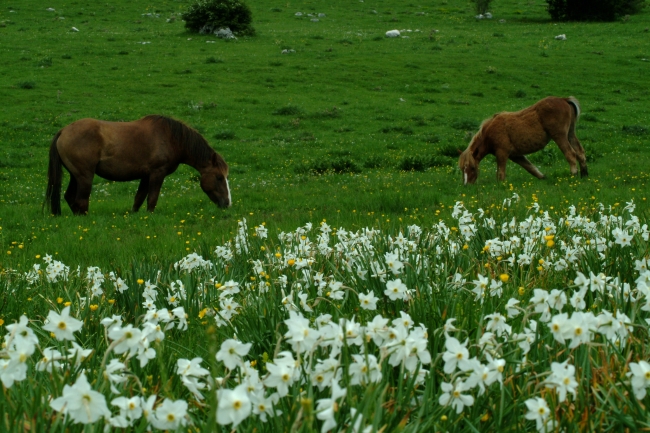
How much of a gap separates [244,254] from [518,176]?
12.4 metres

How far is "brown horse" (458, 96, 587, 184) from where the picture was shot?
52.5 feet

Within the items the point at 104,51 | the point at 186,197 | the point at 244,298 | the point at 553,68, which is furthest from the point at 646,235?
the point at 104,51

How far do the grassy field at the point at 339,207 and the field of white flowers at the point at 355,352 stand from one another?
0.02 meters

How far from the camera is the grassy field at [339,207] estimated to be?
238cm

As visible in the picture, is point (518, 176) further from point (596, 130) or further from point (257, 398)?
point (257, 398)

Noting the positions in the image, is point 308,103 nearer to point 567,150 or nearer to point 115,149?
point 567,150

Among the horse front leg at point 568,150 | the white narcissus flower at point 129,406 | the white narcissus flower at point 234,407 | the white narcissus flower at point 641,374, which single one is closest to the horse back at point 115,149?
the horse front leg at point 568,150

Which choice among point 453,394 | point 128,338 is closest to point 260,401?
point 128,338

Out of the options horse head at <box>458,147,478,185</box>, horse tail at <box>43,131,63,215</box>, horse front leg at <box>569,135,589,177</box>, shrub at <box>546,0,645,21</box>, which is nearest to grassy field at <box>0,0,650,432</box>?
horse tail at <box>43,131,63,215</box>

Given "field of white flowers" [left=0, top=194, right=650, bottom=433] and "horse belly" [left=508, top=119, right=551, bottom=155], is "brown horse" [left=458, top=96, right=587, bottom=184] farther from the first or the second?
"field of white flowers" [left=0, top=194, right=650, bottom=433]

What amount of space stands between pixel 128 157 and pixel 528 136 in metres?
9.15

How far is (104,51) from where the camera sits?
123ft

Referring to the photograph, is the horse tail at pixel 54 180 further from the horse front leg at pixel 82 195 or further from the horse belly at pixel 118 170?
the horse belly at pixel 118 170

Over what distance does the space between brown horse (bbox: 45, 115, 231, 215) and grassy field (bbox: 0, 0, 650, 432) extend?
65cm
